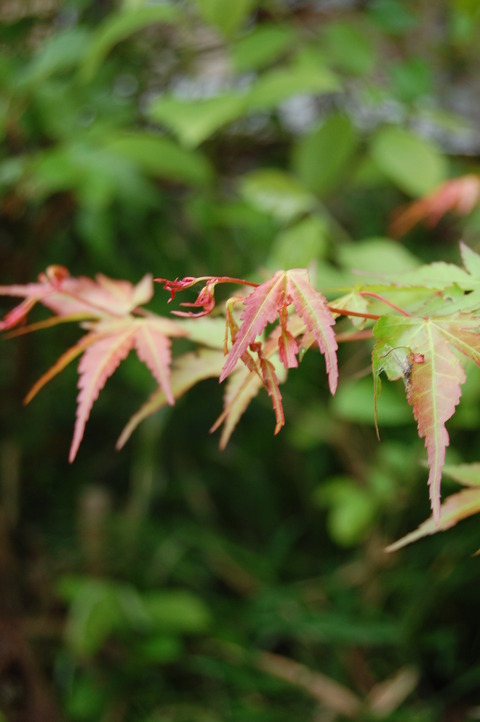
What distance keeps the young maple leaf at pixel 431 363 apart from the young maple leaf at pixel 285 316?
0.02m

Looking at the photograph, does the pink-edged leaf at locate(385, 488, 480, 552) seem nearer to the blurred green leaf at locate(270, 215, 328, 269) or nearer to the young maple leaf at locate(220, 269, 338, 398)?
the young maple leaf at locate(220, 269, 338, 398)

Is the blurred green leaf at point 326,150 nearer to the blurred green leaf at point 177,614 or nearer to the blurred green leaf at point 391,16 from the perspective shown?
the blurred green leaf at point 391,16

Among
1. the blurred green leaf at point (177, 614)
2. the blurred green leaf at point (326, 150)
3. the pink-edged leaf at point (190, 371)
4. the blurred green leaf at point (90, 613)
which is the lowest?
the blurred green leaf at point (177, 614)

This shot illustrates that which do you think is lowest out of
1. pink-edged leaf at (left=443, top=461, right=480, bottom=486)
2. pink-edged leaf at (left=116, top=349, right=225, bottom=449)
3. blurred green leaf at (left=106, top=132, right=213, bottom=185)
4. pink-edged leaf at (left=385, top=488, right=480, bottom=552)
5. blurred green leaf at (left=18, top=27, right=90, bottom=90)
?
pink-edged leaf at (left=385, top=488, right=480, bottom=552)

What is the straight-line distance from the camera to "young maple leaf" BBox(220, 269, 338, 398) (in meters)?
0.31

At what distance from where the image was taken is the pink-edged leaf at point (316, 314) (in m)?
0.31

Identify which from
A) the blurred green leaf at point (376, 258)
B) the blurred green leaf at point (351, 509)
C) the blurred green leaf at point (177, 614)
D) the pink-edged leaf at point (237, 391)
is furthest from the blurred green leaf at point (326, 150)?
the pink-edged leaf at point (237, 391)

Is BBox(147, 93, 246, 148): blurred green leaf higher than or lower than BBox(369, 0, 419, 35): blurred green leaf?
lower

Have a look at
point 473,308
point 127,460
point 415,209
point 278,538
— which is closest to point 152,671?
point 278,538

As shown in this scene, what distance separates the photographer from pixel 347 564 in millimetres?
1215

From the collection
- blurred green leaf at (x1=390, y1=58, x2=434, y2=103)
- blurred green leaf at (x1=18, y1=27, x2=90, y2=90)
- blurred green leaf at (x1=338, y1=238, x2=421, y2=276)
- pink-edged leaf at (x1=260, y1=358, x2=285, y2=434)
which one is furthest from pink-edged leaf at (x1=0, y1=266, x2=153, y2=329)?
blurred green leaf at (x1=390, y1=58, x2=434, y2=103)

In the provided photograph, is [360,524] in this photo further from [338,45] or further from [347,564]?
[338,45]

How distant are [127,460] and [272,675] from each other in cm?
53

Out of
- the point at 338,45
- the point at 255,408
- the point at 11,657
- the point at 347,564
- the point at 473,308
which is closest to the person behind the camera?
the point at 473,308
